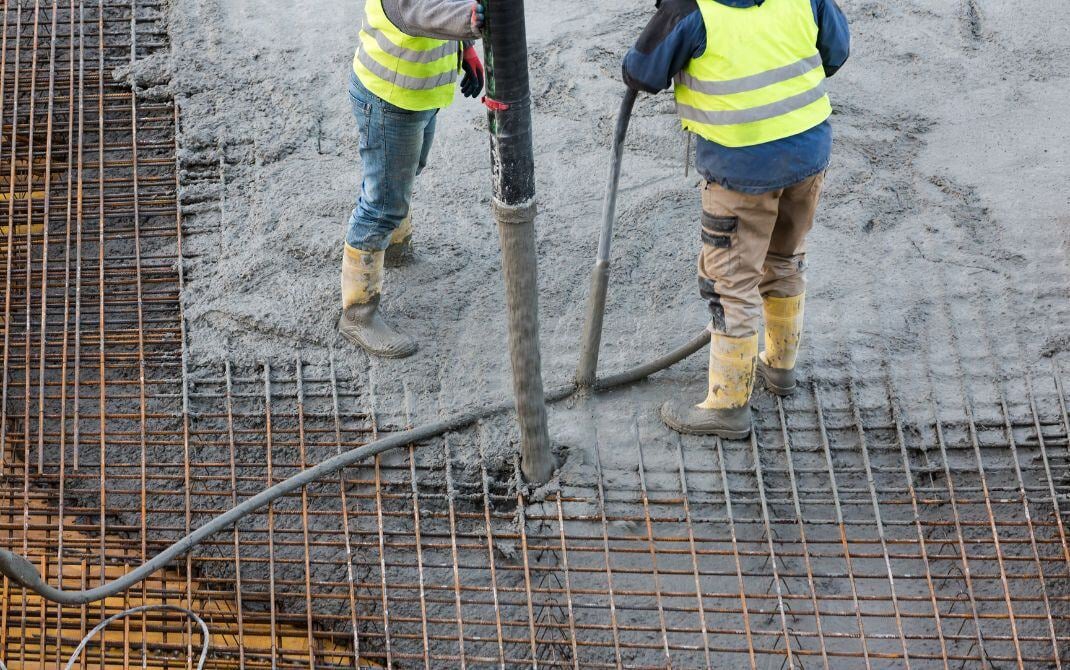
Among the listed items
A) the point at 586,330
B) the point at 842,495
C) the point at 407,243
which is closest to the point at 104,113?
the point at 407,243

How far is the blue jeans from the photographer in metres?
3.85

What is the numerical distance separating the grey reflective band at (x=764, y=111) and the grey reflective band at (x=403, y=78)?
90 centimetres

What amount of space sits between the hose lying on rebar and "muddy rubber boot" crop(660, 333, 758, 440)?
18 centimetres

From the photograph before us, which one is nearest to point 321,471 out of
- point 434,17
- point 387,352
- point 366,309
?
point 387,352

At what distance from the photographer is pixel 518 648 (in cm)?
357

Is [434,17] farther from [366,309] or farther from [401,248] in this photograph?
[401,248]

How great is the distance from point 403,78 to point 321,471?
1.33 m

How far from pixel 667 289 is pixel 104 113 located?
2.87m

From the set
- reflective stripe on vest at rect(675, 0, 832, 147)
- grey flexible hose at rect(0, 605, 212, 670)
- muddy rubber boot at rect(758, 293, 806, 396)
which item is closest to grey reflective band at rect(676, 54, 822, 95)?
reflective stripe on vest at rect(675, 0, 832, 147)

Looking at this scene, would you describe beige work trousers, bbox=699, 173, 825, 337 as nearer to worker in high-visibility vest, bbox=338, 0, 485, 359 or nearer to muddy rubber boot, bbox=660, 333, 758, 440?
muddy rubber boot, bbox=660, 333, 758, 440

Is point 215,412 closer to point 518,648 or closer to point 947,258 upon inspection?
point 518,648

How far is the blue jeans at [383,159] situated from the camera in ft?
12.6

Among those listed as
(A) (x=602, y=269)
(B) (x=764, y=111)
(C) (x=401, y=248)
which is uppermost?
(B) (x=764, y=111)

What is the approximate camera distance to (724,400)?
3.83m
